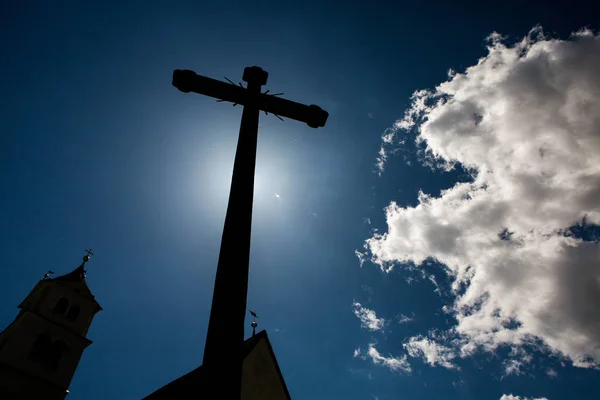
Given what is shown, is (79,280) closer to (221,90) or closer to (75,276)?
(75,276)

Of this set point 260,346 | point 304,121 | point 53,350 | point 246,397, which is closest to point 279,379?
point 260,346

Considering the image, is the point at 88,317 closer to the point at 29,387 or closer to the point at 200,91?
the point at 29,387

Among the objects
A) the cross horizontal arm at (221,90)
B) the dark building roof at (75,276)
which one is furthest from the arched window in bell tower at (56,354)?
the cross horizontal arm at (221,90)

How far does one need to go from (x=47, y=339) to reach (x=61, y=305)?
2938 mm

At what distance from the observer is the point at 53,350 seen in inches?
982

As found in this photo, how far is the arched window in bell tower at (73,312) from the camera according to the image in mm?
27211

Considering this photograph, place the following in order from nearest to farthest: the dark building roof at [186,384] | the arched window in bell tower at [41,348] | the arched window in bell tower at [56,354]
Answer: the dark building roof at [186,384], the arched window in bell tower at [41,348], the arched window in bell tower at [56,354]

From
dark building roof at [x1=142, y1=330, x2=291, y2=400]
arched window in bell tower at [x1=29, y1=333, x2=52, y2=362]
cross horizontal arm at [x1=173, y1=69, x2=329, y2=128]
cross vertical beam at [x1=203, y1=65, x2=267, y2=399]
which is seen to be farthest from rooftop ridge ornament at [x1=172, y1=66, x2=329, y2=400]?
arched window in bell tower at [x1=29, y1=333, x2=52, y2=362]

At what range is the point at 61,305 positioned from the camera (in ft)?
89.5

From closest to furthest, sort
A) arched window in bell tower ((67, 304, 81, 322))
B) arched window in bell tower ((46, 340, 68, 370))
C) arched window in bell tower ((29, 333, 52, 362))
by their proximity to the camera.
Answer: arched window in bell tower ((29, 333, 52, 362)) < arched window in bell tower ((46, 340, 68, 370)) < arched window in bell tower ((67, 304, 81, 322))

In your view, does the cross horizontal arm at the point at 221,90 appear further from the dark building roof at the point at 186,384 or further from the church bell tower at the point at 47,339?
the church bell tower at the point at 47,339

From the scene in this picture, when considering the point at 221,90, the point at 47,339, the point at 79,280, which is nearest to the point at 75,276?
the point at 79,280

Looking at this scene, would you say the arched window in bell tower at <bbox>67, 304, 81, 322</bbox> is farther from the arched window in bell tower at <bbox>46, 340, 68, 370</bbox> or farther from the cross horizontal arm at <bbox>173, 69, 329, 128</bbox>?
the cross horizontal arm at <bbox>173, 69, 329, 128</bbox>

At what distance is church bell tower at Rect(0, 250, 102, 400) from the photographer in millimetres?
22047
